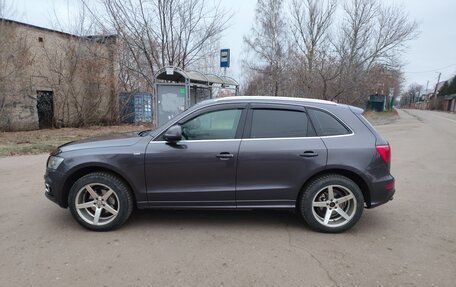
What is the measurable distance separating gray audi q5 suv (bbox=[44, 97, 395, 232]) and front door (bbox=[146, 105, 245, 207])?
0.01 meters

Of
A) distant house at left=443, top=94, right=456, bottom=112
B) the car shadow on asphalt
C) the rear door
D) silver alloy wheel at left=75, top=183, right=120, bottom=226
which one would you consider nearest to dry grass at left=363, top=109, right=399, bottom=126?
the car shadow on asphalt

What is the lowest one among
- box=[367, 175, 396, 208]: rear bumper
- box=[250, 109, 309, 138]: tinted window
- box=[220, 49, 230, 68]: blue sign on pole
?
box=[367, 175, 396, 208]: rear bumper

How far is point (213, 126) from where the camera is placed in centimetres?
432

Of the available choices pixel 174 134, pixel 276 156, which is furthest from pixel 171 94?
pixel 276 156

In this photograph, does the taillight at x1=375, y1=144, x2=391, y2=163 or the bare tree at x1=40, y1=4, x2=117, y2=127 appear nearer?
the taillight at x1=375, y1=144, x2=391, y2=163

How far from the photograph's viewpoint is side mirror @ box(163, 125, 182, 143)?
4.06 meters

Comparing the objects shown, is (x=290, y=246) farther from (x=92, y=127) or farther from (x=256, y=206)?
(x=92, y=127)

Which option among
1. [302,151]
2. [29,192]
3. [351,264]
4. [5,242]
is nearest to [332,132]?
[302,151]

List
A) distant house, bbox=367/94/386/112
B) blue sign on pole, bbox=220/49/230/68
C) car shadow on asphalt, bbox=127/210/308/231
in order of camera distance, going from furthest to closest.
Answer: distant house, bbox=367/94/386/112 < blue sign on pole, bbox=220/49/230/68 < car shadow on asphalt, bbox=127/210/308/231

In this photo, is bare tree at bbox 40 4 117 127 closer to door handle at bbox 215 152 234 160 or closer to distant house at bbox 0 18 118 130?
distant house at bbox 0 18 118 130

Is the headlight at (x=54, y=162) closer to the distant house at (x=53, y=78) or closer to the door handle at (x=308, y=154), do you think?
the door handle at (x=308, y=154)

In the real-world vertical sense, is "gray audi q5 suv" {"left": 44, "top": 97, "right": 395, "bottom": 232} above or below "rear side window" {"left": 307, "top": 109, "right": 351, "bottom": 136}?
below

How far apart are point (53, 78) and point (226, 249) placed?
15.9m

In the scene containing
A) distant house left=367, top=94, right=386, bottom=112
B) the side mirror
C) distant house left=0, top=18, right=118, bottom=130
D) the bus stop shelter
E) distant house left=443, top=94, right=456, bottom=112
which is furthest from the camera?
distant house left=443, top=94, right=456, bottom=112
